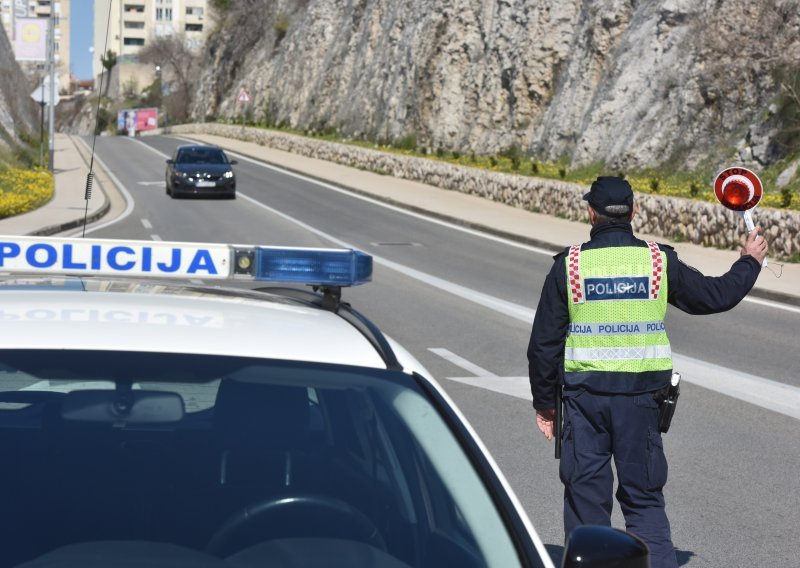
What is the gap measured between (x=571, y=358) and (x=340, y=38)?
232ft

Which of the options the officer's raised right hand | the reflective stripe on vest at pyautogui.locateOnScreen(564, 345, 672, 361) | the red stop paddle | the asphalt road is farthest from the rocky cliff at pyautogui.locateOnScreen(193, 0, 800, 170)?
the reflective stripe on vest at pyautogui.locateOnScreen(564, 345, 672, 361)

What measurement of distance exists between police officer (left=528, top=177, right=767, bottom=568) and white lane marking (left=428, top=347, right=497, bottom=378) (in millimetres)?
5925

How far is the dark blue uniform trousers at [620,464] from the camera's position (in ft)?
16.4

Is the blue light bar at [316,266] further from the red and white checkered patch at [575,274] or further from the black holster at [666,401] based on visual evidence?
the black holster at [666,401]

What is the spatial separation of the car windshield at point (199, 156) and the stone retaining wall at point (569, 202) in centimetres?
734

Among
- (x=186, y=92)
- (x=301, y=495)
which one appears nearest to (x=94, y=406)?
(x=301, y=495)

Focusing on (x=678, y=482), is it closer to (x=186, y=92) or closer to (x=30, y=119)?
(x=30, y=119)

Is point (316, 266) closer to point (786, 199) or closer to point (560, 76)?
point (786, 199)

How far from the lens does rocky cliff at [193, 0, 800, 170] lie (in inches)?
1298

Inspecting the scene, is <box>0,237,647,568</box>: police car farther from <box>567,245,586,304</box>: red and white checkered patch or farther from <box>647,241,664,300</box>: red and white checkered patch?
<box>647,241,664,300</box>: red and white checkered patch

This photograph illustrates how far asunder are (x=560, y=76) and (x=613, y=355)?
136ft

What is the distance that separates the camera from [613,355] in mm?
5121

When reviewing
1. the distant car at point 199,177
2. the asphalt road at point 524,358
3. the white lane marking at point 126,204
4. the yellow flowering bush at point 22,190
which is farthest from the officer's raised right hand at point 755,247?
the distant car at point 199,177

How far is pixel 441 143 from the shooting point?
172ft
